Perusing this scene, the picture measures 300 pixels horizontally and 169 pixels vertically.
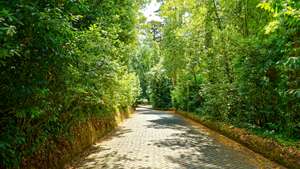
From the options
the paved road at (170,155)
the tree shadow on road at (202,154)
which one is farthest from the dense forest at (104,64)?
the tree shadow on road at (202,154)

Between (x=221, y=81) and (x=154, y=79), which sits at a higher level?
(x=154, y=79)

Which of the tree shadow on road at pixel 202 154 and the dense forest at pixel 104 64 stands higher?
the dense forest at pixel 104 64

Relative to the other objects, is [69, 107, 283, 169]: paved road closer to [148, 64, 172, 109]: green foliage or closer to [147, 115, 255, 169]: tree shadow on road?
[147, 115, 255, 169]: tree shadow on road

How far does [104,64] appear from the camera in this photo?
870cm

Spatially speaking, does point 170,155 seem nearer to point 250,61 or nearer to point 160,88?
point 250,61

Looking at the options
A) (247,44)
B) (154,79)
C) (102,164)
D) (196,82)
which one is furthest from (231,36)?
(154,79)

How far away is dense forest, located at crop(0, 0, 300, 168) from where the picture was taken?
185 inches

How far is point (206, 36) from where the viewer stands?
19859 mm

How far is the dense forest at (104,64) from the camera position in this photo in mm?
4707

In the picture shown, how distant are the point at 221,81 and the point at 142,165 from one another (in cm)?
811

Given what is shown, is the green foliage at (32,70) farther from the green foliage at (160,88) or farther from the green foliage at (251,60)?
the green foliage at (160,88)

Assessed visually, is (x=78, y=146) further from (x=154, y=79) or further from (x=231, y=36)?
(x=154, y=79)

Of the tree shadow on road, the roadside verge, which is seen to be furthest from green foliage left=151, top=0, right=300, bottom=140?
the tree shadow on road

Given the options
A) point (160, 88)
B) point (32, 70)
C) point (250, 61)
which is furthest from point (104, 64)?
point (160, 88)
